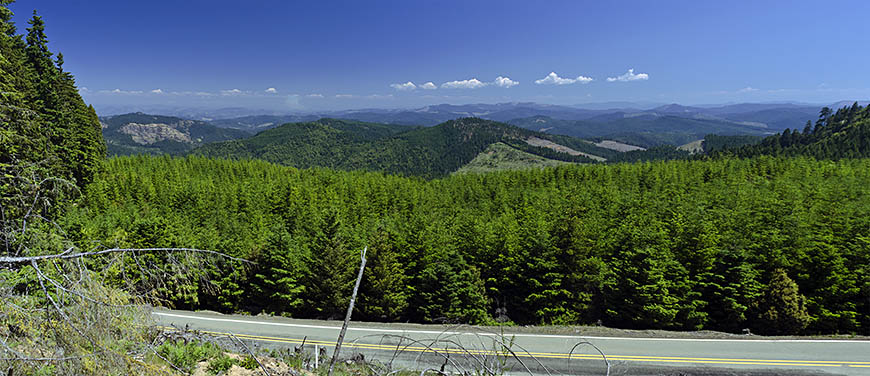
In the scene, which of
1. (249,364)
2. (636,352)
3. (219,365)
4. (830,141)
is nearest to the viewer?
(219,365)

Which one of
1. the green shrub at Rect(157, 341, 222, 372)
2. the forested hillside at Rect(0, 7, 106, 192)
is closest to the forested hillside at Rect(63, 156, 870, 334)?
the forested hillside at Rect(0, 7, 106, 192)

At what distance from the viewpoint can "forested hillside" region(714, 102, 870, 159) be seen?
85.9m

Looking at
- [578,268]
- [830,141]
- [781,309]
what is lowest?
[781,309]

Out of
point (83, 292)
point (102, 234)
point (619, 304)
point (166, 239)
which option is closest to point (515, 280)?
point (619, 304)

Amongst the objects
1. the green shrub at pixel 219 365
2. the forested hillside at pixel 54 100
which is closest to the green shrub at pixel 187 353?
the green shrub at pixel 219 365

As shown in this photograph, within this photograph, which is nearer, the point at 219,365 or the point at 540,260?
the point at 219,365

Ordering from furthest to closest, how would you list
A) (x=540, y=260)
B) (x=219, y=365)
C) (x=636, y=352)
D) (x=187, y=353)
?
(x=540, y=260) → (x=636, y=352) → (x=219, y=365) → (x=187, y=353)

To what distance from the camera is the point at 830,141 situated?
3898 inches

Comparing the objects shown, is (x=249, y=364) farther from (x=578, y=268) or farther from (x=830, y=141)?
(x=830, y=141)

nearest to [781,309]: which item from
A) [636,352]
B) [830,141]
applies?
[636,352]

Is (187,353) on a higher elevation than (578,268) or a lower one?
higher

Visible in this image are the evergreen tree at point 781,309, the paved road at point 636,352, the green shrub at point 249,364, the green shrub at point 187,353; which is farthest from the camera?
the evergreen tree at point 781,309

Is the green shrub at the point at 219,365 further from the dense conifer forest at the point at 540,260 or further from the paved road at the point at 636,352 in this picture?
the dense conifer forest at the point at 540,260

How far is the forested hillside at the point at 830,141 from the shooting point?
85875 millimetres
